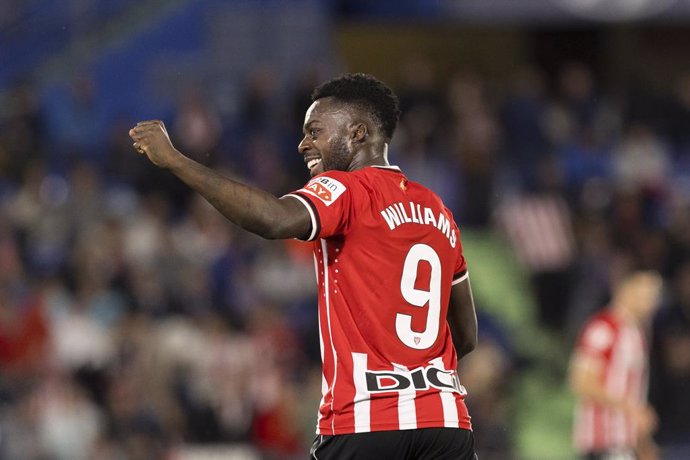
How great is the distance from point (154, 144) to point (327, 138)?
2.36 ft

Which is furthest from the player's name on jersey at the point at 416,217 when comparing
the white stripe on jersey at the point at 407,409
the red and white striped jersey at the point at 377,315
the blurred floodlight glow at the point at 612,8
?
the blurred floodlight glow at the point at 612,8

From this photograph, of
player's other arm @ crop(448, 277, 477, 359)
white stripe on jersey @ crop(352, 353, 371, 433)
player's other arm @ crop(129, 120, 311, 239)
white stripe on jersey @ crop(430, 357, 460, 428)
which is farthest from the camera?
player's other arm @ crop(448, 277, 477, 359)

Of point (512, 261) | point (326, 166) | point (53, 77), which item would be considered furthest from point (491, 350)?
point (326, 166)

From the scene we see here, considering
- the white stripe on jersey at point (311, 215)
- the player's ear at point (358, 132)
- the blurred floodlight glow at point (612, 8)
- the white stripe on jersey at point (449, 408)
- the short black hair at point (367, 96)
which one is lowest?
the white stripe on jersey at point (449, 408)

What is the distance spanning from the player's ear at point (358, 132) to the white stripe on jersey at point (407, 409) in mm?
889

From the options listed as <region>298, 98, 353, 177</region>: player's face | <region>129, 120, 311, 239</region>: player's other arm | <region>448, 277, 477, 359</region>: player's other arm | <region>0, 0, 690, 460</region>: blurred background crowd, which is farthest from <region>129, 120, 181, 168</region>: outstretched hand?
<region>0, 0, 690, 460</region>: blurred background crowd

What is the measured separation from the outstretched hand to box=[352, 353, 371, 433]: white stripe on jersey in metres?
0.93

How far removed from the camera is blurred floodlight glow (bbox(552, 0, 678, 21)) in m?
17.2

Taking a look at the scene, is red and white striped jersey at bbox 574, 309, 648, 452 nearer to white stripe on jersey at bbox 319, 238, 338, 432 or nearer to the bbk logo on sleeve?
white stripe on jersey at bbox 319, 238, 338, 432

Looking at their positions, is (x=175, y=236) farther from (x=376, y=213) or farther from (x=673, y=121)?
(x=376, y=213)

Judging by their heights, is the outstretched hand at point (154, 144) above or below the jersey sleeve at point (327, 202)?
above

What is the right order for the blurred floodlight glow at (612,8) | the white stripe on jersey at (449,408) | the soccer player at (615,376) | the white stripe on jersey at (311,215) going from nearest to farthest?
the white stripe on jersey at (311,215) < the white stripe on jersey at (449,408) < the soccer player at (615,376) < the blurred floodlight glow at (612,8)

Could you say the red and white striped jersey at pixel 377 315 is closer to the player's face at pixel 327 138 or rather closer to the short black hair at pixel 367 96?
the player's face at pixel 327 138

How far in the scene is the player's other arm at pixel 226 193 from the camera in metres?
4.08
